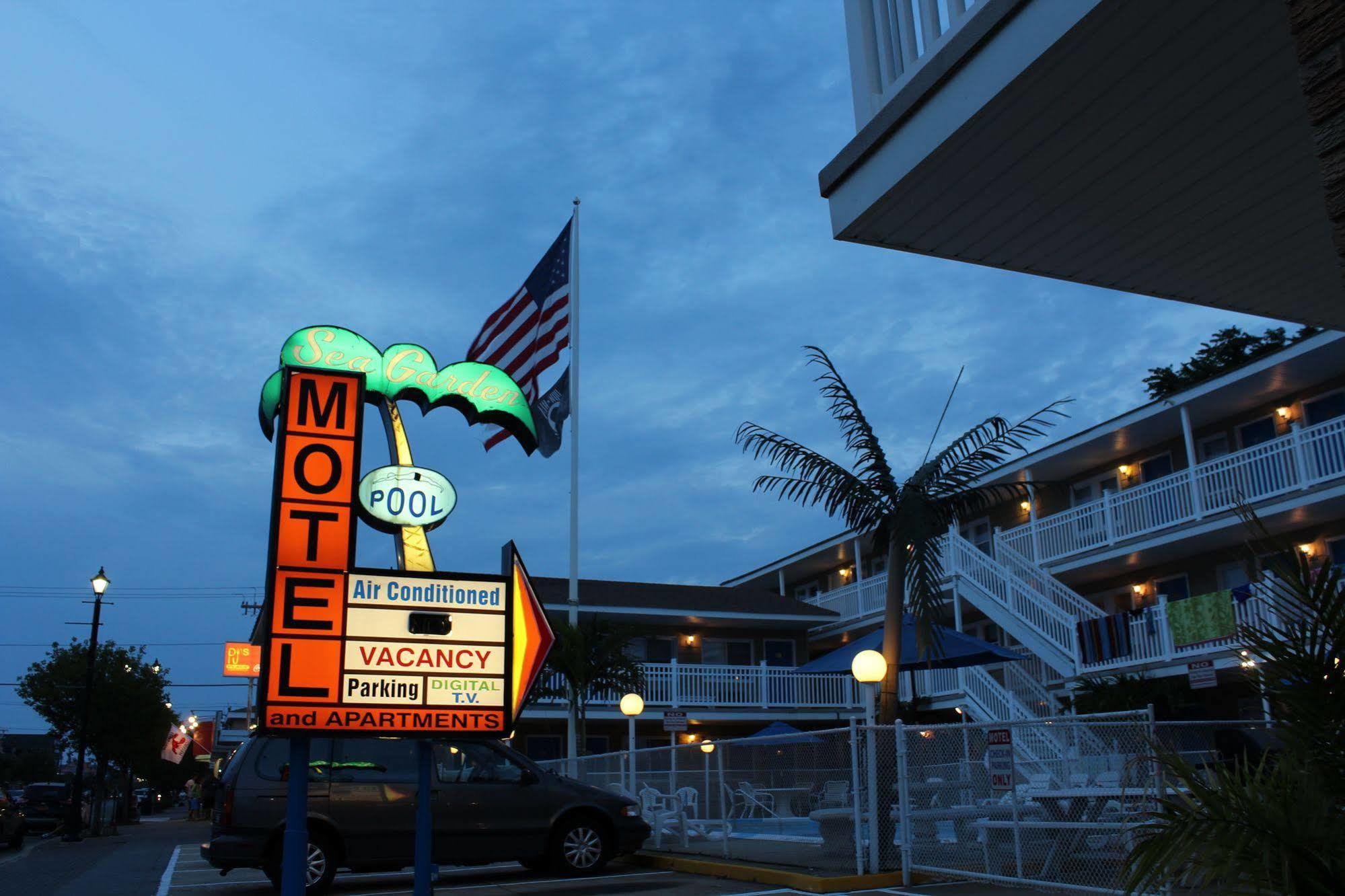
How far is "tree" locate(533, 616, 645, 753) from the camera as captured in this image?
2159cm

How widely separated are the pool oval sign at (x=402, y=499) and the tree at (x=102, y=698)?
1214 inches

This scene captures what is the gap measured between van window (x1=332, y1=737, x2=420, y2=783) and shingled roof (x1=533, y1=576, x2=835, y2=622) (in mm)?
17652


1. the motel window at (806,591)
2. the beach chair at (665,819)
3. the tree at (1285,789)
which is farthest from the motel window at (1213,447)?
the tree at (1285,789)

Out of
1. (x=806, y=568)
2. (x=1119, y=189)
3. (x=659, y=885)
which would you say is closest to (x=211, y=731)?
(x=806, y=568)

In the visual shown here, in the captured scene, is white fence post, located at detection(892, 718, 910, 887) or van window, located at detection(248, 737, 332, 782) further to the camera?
van window, located at detection(248, 737, 332, 782)

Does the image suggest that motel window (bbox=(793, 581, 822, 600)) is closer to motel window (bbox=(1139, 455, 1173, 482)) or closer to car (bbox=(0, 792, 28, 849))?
motel window (bbox=(1139, 455, 1173, 482))

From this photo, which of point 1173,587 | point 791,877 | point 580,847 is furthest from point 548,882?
point 1173,587

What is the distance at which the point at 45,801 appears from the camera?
30891 mm

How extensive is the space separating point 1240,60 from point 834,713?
2799 centimetres

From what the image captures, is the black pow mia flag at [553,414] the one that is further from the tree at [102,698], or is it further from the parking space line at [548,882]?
the tree at [102,698]

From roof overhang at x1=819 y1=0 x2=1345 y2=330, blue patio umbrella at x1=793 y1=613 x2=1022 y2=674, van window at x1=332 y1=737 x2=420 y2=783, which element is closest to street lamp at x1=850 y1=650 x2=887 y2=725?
blue patio umbrella at x1=793 y1=613 x2=1022 y2=674

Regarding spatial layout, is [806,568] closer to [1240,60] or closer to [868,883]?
[868,883]

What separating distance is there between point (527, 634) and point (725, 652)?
28.0 meters

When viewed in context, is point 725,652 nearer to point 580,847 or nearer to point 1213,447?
point 1213,447
